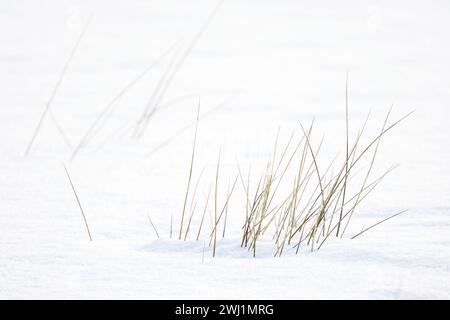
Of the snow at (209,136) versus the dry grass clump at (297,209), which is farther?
the dry grass clump at (297,209)

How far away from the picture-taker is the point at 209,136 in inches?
95.8

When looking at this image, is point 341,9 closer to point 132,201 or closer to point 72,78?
point 72,78

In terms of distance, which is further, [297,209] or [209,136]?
[209,136]

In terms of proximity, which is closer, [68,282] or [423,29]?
[68,282]

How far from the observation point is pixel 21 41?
3.98 meters

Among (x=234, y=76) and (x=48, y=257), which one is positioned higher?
(x=48, y=257)

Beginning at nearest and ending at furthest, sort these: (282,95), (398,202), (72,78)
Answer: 1. (398,202)
2. (282,95)
3. (72,78)

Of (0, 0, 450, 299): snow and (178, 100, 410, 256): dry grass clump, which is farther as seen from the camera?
(178, 100, 410, 256): dry grass clump

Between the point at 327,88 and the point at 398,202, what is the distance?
1.47 m

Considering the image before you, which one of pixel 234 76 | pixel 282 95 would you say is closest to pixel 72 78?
pixel 234 76

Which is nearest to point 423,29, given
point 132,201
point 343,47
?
point 343,47

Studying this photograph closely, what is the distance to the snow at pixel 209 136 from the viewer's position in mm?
1256

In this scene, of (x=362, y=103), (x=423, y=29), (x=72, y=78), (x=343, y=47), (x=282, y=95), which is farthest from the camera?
(x=423, y=29)

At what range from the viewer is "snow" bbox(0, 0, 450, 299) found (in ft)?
4.12
